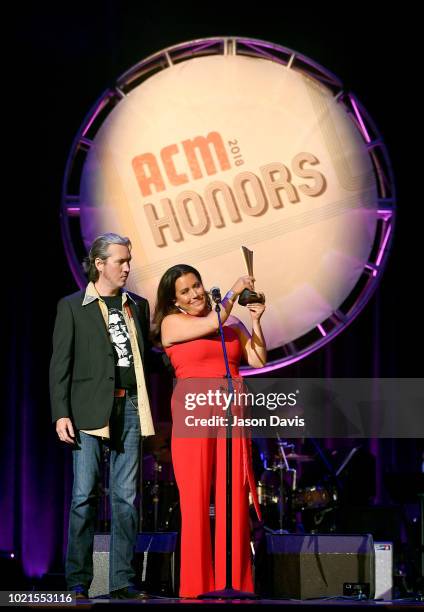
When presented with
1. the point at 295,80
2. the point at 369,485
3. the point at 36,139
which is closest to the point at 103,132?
the point at 36,139

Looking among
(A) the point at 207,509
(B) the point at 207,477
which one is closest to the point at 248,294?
(B) the point at 207,477

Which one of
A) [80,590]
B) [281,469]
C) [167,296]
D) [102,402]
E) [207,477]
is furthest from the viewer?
[281,469]

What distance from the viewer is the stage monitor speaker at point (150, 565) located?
4.03m

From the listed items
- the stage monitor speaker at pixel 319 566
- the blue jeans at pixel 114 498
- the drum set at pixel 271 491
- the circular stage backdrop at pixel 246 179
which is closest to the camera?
the blue jeans at pixel 114 498

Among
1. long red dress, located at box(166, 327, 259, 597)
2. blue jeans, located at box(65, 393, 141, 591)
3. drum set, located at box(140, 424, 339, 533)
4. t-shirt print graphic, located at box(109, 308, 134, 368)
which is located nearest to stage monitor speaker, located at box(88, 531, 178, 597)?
long red dress, located at box(166, 327, 259, 597)

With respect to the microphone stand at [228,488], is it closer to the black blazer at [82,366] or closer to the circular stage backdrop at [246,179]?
the black blazer at [82,366]

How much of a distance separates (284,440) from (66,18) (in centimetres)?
295

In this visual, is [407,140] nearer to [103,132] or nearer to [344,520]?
[103,132]

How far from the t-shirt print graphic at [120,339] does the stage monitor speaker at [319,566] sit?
1.12m

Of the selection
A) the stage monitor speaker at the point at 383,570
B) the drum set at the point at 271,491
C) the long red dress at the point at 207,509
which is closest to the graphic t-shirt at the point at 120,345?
the long red dress at the point at 207,509

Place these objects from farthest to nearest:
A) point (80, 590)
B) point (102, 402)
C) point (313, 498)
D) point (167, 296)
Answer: point (313, 498)
point (167, 296)
point (102, 402)
point (80, 590)

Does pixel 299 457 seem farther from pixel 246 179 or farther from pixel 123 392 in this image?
pixel 123 392

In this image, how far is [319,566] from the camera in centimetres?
404

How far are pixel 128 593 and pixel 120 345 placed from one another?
902 mm
